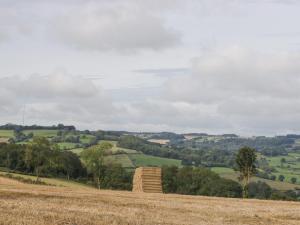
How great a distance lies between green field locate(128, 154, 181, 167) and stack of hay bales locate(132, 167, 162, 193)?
9344 centimetres

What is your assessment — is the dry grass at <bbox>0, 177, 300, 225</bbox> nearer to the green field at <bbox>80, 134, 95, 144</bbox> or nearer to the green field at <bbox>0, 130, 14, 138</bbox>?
the green field at <bbox>80, 134, 95, 144</bbox>

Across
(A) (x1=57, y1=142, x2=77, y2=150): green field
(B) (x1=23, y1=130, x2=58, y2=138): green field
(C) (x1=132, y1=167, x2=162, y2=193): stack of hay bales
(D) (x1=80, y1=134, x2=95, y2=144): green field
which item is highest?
(B) (x1=23, y1=130, x2=58, y2=138): green field

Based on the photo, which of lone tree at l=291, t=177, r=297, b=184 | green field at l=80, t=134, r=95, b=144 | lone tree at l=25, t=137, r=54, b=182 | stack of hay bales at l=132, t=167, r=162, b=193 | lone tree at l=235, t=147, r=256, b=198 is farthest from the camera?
green field at l=80, t=134, r=95, b=144

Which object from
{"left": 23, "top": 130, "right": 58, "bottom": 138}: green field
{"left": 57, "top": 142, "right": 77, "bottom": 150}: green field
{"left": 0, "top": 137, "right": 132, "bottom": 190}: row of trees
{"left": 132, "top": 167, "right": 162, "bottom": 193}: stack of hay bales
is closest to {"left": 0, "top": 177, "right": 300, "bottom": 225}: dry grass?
{"left": 132, "top": 167, "right": 162, "bottom": 193}: stack of hay bales

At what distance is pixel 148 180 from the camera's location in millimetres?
52938

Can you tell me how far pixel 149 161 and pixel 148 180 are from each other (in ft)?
339

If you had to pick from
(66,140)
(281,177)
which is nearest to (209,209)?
(281,177)

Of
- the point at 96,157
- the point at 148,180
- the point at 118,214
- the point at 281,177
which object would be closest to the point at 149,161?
the point at 281,177

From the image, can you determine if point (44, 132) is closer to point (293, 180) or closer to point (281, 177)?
point (281, 177)

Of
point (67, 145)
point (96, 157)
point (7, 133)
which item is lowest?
point (96, 157)

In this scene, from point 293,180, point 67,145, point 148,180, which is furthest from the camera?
point 67,145

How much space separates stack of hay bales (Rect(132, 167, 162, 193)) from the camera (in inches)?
2059

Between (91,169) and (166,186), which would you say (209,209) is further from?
(166,186)

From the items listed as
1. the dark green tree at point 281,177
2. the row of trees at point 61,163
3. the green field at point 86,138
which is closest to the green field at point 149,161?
the green field at point 86,138
